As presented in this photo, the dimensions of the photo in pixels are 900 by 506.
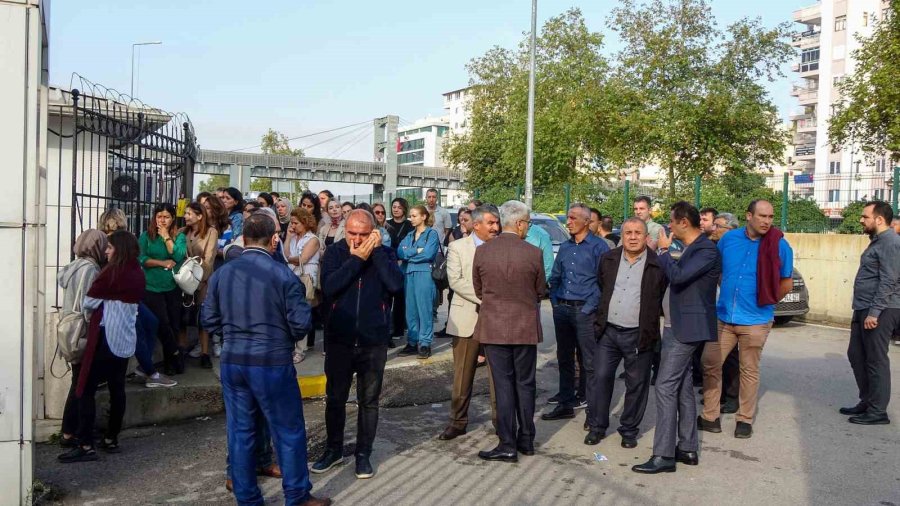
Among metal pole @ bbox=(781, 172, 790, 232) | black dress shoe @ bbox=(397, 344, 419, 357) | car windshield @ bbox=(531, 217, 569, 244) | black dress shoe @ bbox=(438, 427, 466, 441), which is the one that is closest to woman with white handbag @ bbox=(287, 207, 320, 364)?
black dress shoe @ bbox=(397, 344, 419, 357)

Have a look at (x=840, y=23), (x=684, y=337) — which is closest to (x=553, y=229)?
(x=684, y=337)

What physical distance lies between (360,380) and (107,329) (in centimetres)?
190

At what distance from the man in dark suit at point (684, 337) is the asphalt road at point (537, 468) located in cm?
22

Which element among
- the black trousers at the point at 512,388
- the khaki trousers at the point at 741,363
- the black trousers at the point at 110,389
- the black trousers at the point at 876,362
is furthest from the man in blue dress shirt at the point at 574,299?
the black trousers at the point at 110,389

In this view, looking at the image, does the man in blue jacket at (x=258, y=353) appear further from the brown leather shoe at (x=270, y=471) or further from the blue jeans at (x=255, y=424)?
the brown leather shoe at (x=270, y=471)

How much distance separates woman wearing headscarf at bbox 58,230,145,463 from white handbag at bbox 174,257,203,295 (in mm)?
1319

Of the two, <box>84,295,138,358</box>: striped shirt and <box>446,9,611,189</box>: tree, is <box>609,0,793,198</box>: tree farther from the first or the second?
<box>84,295,138,358</box>: striped shirt

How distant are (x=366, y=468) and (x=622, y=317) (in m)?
2.31

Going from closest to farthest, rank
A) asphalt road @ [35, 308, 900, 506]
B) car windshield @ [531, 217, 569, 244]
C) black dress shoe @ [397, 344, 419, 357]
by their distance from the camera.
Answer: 1. asphalt road @ [35, 308, 900, 506]
2. black dress shoe @ [397, 344, 419, 357]
3. car windshield @ [531, 217, 569, 244]

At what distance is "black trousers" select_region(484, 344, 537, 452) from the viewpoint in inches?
260

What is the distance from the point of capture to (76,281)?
654cm

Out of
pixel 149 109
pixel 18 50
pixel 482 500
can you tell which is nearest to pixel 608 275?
pixel 482 500

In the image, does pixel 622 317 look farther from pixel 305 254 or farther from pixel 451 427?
pixel 305 254

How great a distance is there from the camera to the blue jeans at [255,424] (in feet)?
17.0
